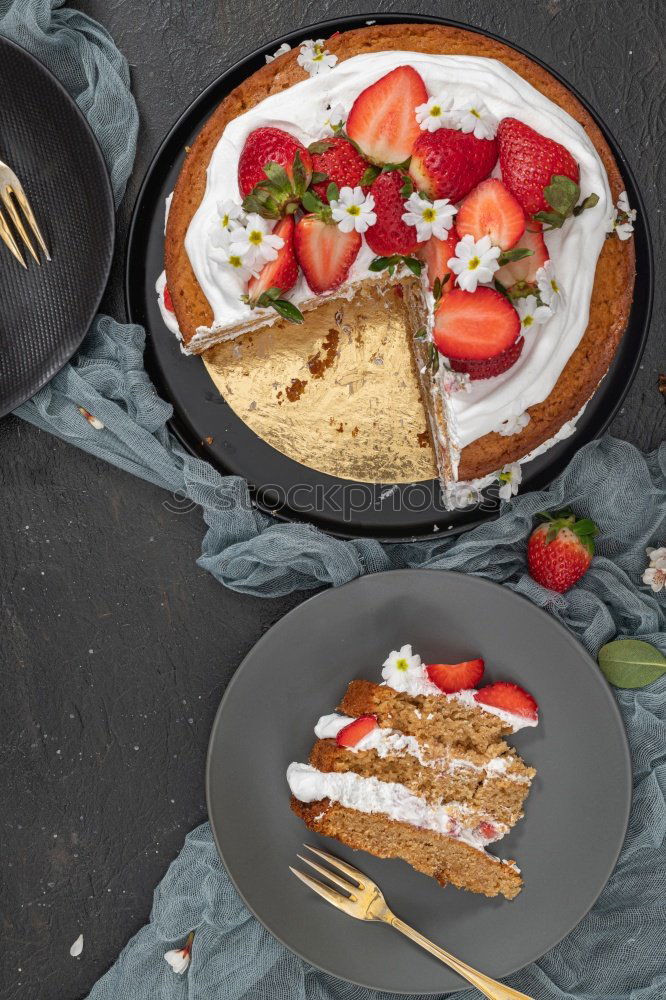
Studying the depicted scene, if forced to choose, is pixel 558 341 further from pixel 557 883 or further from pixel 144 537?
pixel 557 883

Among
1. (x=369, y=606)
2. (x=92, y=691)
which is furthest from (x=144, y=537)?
(x=369, y=606)

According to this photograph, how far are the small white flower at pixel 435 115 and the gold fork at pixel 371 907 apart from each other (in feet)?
6.70

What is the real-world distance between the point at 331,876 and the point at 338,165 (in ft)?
6.52

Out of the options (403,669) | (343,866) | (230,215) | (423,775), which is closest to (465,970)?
(343,866)

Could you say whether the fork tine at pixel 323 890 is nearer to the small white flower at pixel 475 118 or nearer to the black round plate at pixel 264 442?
the black round plate at pixel 264 442

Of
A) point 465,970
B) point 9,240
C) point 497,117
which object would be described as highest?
point 497,117

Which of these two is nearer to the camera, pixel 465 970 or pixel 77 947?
pixel 465 970

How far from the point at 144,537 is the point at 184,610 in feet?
0.87

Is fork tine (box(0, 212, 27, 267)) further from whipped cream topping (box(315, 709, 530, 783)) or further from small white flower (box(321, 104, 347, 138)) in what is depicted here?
whipped cream topping (box(315, 709, 530, 783))

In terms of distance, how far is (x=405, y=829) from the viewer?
2.39 m

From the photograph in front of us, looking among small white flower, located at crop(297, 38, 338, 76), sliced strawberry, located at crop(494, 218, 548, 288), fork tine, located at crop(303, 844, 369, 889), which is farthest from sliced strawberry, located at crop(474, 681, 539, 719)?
small white flower, located at crop(297, 38, 338, 76)

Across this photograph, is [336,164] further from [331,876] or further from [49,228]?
[331,876]

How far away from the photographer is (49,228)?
2.37 meters

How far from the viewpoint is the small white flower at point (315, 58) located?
2111mm
